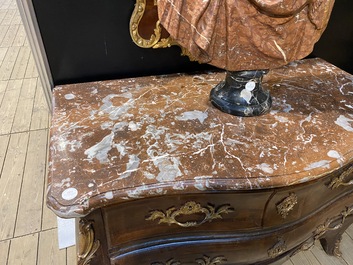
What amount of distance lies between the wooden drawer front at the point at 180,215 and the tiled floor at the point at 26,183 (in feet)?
2.22

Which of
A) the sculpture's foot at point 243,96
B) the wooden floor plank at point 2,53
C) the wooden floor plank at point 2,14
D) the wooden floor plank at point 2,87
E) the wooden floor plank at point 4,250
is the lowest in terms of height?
the wooden floor plank at point 4,250

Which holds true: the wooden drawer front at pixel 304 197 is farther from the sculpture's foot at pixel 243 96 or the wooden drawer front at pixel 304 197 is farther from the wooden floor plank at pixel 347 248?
the wooden floor plank at pixel 347 248

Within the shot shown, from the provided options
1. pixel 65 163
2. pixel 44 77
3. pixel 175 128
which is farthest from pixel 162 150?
pixel 44 77

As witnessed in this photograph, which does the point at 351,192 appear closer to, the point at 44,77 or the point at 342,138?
the point at 342,138

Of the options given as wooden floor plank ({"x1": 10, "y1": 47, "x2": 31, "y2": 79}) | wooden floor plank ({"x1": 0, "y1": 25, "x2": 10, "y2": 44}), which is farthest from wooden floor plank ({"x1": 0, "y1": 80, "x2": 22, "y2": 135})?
wooden floor plank ({"x1": 0, "y1": 25, "x2": 10, "y2": 44})

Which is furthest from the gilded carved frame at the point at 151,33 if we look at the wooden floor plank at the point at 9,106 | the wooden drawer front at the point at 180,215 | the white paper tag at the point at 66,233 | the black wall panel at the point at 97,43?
the wooden floor plank at the point at 9,106

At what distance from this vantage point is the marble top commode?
667 millimetres

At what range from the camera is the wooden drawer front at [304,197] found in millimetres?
793

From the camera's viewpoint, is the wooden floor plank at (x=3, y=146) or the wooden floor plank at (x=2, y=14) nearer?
the wooden floor plank at (x=3, y=146)

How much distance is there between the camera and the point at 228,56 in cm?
74

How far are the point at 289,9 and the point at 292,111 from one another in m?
0.35

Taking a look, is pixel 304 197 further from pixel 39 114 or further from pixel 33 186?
pixel 39 114

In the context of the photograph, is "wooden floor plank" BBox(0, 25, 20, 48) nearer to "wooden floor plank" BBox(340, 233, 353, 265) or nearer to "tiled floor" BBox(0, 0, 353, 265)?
"tiled floor" BBox(0, 0, 353, 265)

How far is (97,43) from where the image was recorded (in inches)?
39.2
